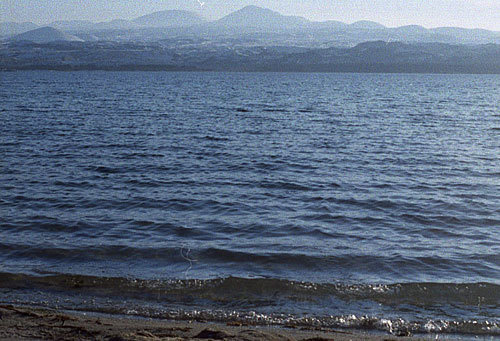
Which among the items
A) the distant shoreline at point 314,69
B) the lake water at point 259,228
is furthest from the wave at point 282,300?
the distant shoreline at point 314,69

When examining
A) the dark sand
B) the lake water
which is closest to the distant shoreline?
the lake water

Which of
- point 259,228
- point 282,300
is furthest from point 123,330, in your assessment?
point 259,228

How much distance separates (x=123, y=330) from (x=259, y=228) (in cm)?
623

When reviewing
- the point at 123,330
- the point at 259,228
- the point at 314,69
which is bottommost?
the point at 314,69

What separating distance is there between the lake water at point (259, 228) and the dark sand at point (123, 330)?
49cm

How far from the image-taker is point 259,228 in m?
13.1

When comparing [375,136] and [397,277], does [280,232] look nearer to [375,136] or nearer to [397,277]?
[397,277]

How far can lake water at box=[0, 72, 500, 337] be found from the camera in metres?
9.05

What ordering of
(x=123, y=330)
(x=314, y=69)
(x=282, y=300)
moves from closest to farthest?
(x=123, y=330)
(x=282, y=300)
(x=314, y=69)

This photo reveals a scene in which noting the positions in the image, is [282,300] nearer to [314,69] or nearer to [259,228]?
[259,228]

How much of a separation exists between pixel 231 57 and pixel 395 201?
176 metres

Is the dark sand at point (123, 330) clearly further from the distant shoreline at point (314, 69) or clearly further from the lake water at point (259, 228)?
the distant shoreline at point (314, 69)

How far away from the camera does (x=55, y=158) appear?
21.9m

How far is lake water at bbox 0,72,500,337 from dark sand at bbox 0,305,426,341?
0.49 metres
